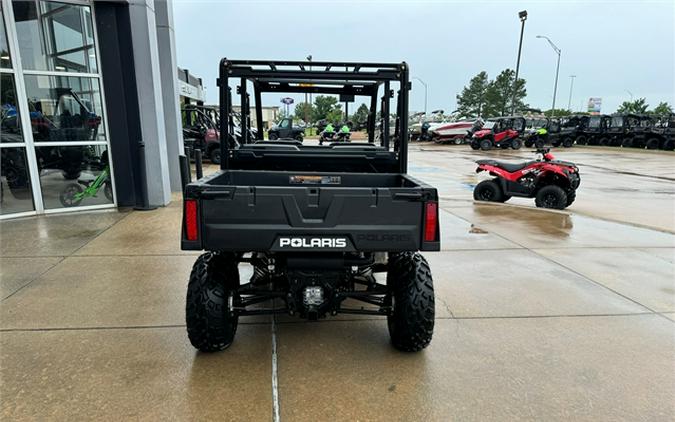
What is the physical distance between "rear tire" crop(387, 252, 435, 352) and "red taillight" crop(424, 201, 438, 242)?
1.34ft

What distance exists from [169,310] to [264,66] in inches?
89.9

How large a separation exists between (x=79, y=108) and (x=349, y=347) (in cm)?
653

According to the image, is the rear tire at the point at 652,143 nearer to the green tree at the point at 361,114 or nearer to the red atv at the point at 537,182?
the red atv at the point at 537,182

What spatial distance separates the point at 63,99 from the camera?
7039 millimetres

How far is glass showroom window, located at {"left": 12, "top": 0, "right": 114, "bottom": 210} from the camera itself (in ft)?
22.1

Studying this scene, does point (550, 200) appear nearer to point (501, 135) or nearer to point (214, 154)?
point (214, 154)

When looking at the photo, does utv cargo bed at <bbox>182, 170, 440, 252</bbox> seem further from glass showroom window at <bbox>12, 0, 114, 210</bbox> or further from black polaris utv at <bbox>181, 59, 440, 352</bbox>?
glass showroom window at <bbox>12, 0, 114, 210</bbox>

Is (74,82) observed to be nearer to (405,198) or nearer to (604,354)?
(405,198)

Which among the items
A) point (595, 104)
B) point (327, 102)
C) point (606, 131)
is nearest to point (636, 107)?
point (595, 104)

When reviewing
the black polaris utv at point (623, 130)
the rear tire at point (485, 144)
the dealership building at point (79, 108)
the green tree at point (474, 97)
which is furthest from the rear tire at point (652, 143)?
the green tree at point (474, 97)

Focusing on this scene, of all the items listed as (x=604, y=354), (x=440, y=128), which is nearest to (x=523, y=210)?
(x=604, y=354)

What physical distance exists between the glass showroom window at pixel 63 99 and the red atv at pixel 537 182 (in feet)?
24.8

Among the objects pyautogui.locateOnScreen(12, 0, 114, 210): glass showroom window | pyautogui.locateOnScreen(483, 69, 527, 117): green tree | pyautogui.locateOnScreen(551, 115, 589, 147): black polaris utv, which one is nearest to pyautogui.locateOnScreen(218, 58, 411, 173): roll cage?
pyautogui.locateOnScreen(12, 0, 114, 210): glass showroom window

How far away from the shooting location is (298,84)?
416 centimetres
